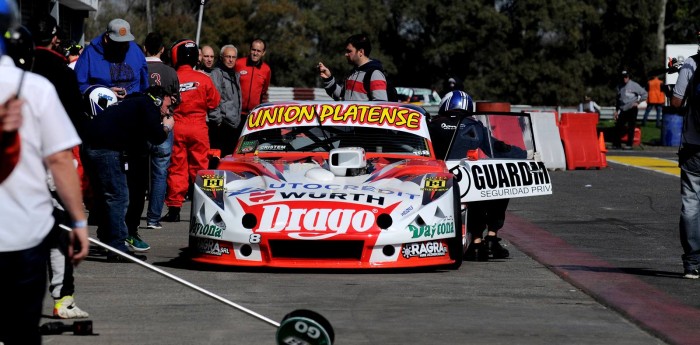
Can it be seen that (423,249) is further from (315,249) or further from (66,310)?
(66,310)

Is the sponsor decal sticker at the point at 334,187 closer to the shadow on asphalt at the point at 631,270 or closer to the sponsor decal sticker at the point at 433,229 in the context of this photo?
the sponsor decal sticker at the point at 433,229

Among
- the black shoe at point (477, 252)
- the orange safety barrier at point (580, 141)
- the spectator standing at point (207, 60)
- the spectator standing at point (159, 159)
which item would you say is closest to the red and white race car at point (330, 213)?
the black shoe at point (477, 252)

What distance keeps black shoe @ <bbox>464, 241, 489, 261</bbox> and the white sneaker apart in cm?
426

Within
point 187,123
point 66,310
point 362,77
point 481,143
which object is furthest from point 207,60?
point 66,310

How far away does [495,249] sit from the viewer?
38.1 feet

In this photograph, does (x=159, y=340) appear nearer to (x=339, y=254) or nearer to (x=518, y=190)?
(x=339, y=254)

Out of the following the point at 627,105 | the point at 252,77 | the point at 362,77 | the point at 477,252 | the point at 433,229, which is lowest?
the point at 627,105

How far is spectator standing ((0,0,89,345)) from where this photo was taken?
4.99 meters

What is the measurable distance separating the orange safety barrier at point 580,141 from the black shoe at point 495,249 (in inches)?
522

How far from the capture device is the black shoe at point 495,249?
11555mm

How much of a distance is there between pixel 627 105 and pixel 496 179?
19997 millimetres

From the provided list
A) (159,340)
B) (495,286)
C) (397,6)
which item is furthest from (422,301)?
(397,6)

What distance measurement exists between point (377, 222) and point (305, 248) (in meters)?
0.56

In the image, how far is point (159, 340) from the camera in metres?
7.41
